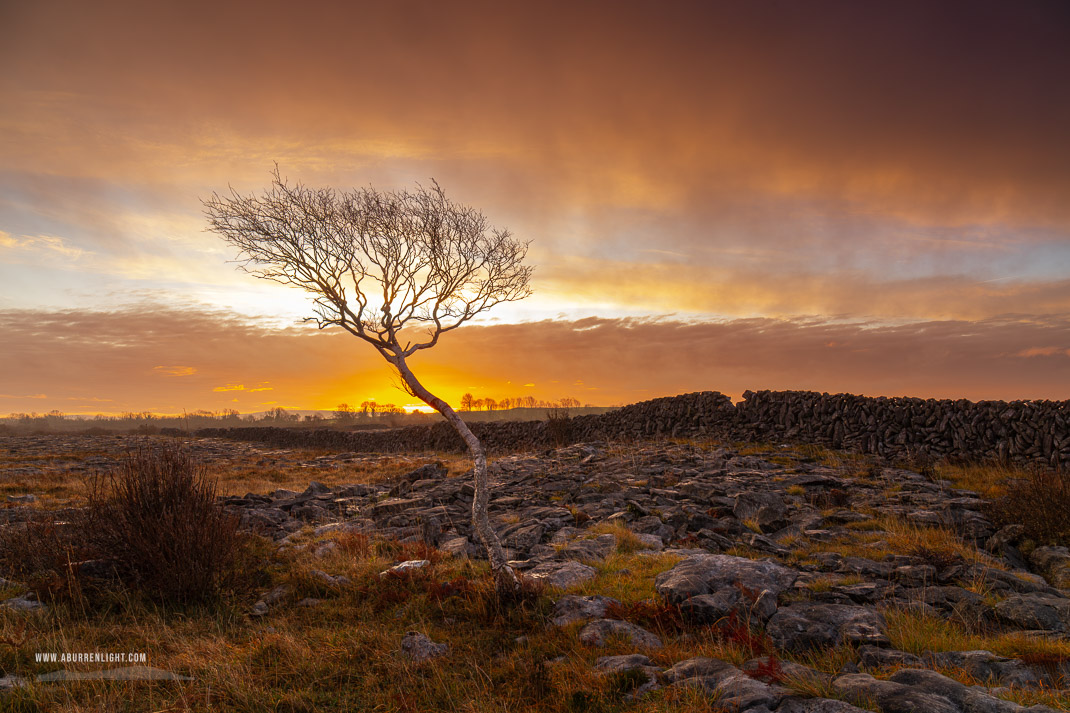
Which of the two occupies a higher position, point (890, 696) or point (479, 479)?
point (479, 479)

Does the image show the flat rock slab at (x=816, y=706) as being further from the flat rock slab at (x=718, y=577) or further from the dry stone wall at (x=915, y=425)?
the dry stone wall at (x=915, y=425)

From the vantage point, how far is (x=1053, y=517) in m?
9.55

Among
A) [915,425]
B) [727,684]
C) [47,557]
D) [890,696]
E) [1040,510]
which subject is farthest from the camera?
[915,425]

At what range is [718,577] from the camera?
23.2 ft

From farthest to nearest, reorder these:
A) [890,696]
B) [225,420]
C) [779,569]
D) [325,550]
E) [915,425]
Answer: [225,420]
[915,425]
[325,550]
[779,569]
[890,696]

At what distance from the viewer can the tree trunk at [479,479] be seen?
7457 mm

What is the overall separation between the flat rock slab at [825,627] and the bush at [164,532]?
7.84 metres

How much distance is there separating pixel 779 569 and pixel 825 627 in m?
1.66

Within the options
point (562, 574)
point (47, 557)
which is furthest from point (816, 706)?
point (47, 557)

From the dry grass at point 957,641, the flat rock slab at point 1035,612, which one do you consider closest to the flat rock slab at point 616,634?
the dry grass at point 957,641

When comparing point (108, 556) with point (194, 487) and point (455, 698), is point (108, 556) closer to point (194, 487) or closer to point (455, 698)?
point (194, 487)

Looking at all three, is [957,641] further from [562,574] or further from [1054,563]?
[562,574]

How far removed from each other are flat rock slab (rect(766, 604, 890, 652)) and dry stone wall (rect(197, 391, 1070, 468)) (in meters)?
13.7

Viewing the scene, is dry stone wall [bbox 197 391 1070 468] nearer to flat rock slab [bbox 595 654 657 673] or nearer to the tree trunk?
flat rock slab [bbox 595 654 657 673]
